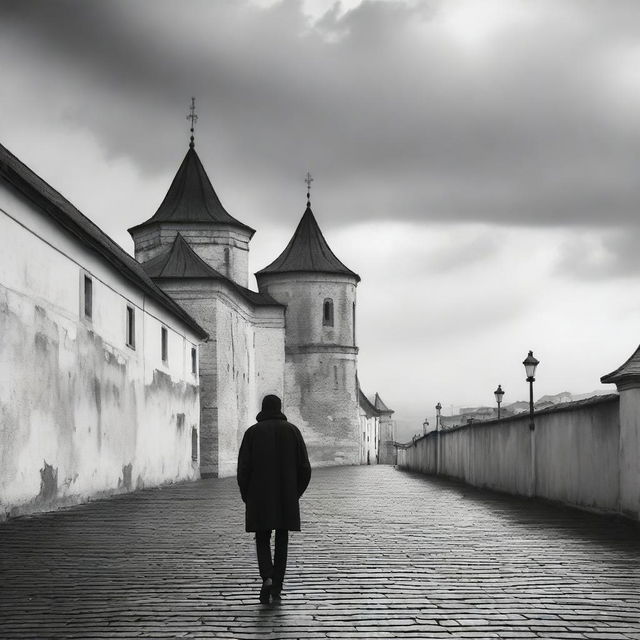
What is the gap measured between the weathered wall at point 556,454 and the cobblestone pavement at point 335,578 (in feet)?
2.40

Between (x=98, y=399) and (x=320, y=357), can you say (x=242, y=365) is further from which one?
(x=98, y=399)

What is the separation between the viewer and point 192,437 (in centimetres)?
3606

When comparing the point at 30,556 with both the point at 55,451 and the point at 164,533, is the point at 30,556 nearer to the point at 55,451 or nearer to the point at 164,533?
the point at 164,533

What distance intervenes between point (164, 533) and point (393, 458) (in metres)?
104

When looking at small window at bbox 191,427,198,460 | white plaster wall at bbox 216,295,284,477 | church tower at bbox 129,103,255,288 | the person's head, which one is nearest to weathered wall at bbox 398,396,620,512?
the person's head

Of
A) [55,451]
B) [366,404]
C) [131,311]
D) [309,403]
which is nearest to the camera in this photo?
[55,451]

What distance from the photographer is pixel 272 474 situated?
8523 millimetres

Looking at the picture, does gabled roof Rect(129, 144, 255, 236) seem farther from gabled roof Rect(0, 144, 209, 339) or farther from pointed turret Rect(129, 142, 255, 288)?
gabled roof Rect(0, 144, 209, 339)

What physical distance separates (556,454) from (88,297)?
9.74 meters

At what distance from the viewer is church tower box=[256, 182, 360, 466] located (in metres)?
67.2

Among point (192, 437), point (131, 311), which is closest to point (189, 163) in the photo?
point (192, 437)

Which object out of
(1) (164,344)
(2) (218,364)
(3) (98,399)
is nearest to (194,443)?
(1) (164,344)

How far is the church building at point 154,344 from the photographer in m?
17.4

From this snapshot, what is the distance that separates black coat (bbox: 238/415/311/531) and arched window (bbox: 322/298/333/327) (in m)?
58.8
